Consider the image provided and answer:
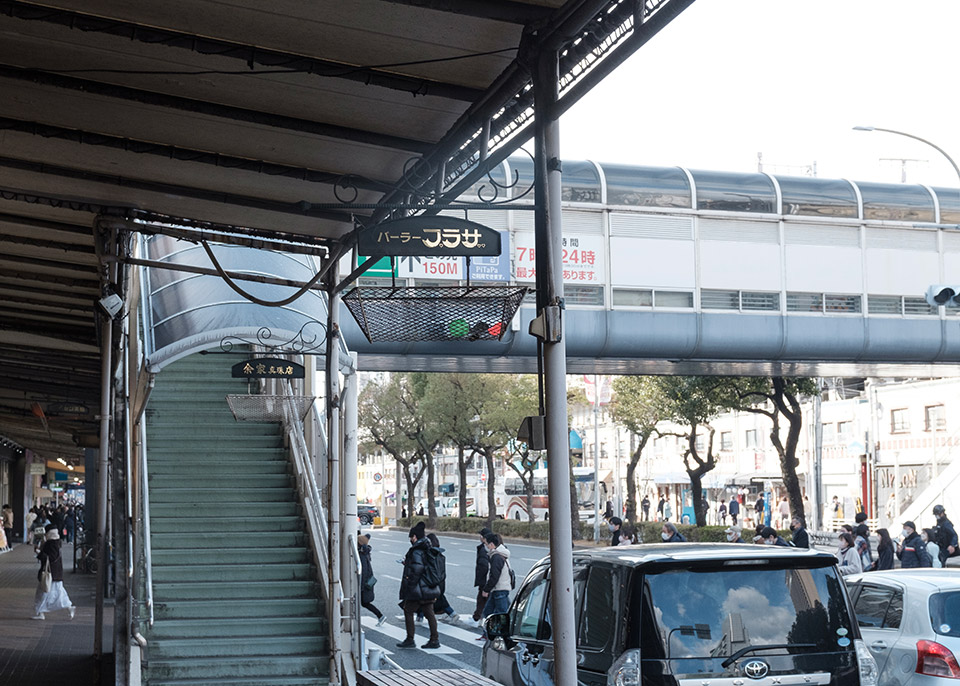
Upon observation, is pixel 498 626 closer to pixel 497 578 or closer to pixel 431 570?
pixel 431 570

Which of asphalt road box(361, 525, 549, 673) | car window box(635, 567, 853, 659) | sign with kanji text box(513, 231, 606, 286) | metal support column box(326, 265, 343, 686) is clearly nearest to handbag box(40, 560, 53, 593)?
asphalt road box(361, 525, 549, 673)

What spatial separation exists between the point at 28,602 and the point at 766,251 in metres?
18.6

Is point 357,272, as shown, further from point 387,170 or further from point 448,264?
point 448,264

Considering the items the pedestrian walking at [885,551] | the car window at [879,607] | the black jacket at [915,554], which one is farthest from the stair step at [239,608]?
the black jacket at [915,554]

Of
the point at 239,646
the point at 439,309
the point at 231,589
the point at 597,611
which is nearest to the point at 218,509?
the point at 231,589

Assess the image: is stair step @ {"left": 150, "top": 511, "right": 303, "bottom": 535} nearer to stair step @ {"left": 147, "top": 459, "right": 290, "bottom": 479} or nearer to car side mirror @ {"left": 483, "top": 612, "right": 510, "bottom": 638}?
stair step @ {"left": 147, "top": 459, "right": 290, "bottom": 479}

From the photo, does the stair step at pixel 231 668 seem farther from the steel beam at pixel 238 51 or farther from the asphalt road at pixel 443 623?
the steel beam at pixel 238 51

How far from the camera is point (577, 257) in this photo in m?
26.4

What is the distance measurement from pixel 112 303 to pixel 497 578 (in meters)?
8.10

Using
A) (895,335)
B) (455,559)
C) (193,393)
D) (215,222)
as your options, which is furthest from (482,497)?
(215,222)

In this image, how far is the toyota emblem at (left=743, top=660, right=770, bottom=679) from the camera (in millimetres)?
6254

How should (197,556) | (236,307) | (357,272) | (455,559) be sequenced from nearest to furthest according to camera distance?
(357,272) < (236,307) < (197,556) < (455,559)

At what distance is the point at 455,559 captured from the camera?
37.0 metres

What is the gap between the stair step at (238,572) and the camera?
42.3ft
